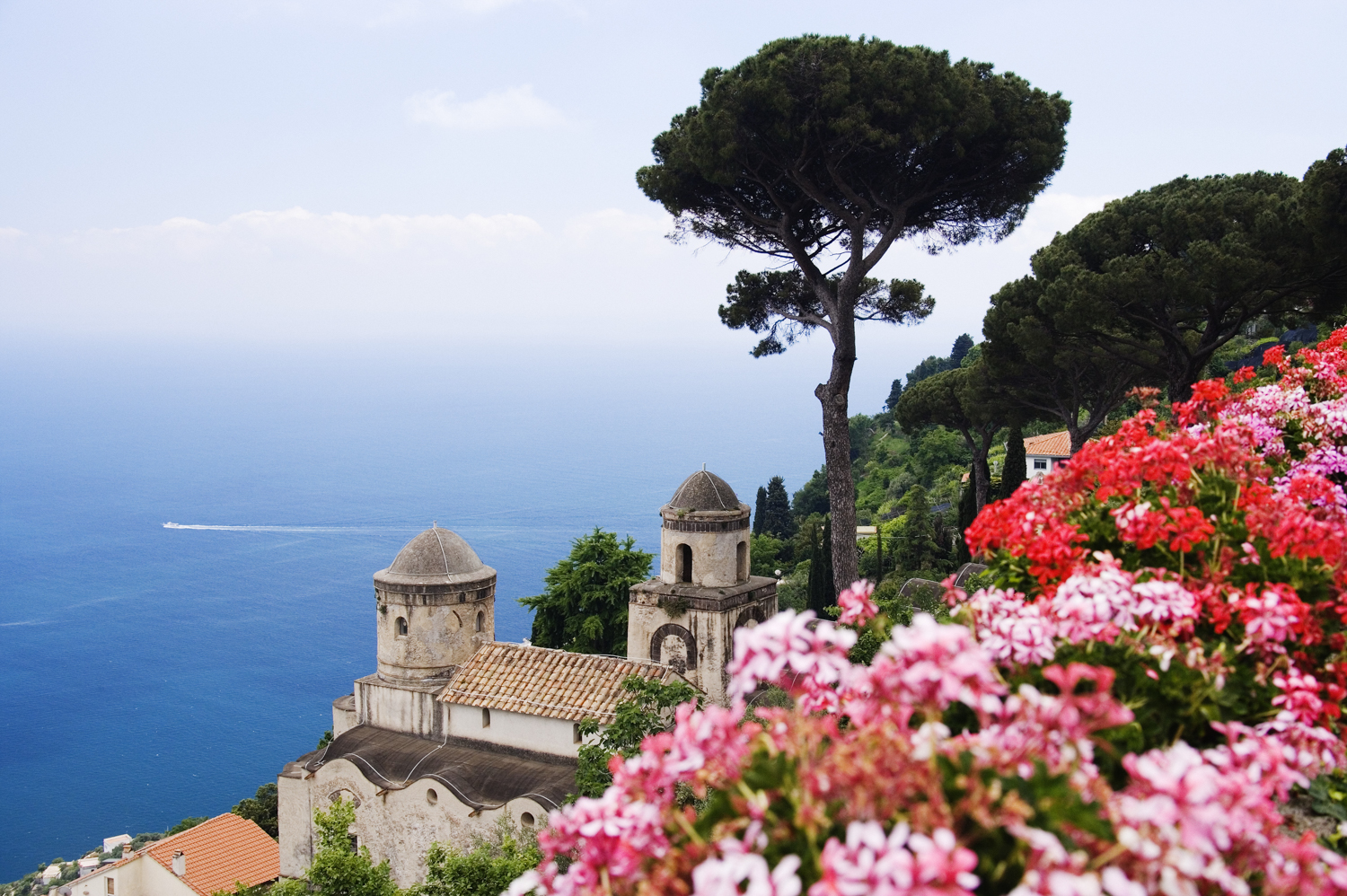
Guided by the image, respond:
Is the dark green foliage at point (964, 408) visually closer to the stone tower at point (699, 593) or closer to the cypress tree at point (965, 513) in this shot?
the cypress tree at point (965, 513)

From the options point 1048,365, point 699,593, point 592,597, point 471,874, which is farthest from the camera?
point 592,597

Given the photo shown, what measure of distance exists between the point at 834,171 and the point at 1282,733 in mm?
14614

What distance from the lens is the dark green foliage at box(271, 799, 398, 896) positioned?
11086mm

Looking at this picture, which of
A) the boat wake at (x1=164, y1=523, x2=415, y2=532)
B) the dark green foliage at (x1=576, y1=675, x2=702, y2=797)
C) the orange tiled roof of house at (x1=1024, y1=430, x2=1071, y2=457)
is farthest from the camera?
the boat wake at (x1=164, y1=523, x2=415, y2=532)

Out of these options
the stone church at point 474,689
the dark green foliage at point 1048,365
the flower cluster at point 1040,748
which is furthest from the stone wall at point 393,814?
the dark green foliage at point 1048,365

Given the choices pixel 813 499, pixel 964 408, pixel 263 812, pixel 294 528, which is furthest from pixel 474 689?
pixel 294 528

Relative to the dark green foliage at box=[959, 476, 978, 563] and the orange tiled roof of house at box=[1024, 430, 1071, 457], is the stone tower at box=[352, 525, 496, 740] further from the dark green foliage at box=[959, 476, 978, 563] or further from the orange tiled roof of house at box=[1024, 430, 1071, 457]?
the orange tiled roof of house at box=[1024, 430, 1071, 457]

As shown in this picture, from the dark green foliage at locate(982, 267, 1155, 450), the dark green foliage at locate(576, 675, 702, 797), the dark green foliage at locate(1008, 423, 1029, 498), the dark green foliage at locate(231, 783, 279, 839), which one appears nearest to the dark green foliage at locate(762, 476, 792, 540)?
the dark green foliage at locate(1008, 423, 1029, 498)

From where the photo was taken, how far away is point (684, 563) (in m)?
18.7

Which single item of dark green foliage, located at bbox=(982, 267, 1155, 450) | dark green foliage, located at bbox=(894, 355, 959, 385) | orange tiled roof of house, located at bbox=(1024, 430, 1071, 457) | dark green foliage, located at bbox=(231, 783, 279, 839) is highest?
dark green foliage, located at bbox=(894, 355, 959, 385)

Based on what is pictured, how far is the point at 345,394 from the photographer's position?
19800 centimetres

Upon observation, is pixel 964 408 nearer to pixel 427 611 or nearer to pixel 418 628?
pixel 427 611

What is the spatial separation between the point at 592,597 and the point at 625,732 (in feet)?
59.4

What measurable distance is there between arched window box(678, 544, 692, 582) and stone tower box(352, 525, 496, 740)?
370 centimetres
